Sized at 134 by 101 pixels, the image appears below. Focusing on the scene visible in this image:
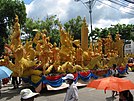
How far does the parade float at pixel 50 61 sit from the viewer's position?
13250 millimetres

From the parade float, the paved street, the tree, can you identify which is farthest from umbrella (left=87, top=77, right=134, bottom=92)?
the tree

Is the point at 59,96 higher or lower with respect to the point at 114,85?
lower

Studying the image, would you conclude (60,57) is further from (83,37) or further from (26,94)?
(26,94)

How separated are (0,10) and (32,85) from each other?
52.0ft

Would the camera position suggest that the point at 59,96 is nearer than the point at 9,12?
Yes

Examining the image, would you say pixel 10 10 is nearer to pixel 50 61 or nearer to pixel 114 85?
pixel 50 61

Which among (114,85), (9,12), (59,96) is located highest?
(9,12)

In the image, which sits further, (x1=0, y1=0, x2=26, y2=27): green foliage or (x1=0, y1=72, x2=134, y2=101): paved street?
(x1=0, y1=0, x2=26, y2=27): green foliage

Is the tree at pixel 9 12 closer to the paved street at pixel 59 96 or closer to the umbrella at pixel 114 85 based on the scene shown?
the paved street at pixel 59 96

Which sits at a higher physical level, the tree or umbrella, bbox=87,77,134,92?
the tree

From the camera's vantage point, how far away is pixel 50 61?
15242 mm

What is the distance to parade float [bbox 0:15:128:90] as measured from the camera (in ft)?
43.5

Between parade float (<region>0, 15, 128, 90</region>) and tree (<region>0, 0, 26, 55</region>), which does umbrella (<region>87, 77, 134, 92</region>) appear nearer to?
parade float (<region>0, 15, 128, 90</region>)

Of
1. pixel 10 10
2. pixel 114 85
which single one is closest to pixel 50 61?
pixel 114 85
